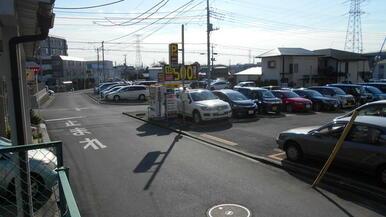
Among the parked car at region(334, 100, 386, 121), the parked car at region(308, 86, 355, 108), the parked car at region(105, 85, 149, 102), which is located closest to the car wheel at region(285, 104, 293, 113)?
the parked car at region(308, 86, 355, 108)

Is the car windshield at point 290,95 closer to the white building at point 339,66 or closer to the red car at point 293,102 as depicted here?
the red car at point 293,102

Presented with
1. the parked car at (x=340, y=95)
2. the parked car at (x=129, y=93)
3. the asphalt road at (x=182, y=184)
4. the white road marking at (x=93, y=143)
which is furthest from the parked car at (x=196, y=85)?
the asphalt road at (x=182, y=184)

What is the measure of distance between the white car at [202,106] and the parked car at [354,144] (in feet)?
22.3

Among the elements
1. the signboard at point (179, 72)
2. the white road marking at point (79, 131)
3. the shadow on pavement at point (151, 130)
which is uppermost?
the signboard at point (179, 72)

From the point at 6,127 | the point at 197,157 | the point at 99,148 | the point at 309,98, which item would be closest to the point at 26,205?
the point at 197,157

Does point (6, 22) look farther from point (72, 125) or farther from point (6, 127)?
point (72, 125)

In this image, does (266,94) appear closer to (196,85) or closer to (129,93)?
(129,93)

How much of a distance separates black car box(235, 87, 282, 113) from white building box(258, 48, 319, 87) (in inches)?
852

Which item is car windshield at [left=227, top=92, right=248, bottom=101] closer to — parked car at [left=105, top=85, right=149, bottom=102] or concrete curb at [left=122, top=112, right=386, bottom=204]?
concrete curb at [left=122, top=112, right=386, bottom=204]

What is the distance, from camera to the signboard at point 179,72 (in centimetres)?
1504

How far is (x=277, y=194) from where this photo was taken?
654 centimetres

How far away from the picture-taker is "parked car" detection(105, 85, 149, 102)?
105 ft

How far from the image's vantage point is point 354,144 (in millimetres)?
7062

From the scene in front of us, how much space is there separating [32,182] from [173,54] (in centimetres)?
1028
